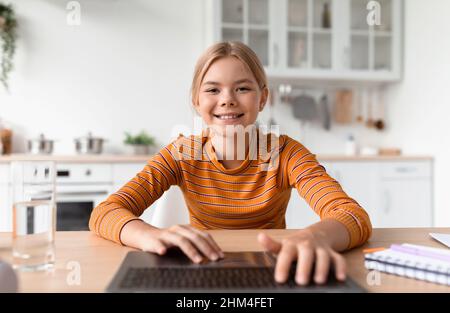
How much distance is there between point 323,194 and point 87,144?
2296mm

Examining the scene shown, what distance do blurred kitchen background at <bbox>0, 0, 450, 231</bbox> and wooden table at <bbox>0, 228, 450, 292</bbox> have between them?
2.02 m

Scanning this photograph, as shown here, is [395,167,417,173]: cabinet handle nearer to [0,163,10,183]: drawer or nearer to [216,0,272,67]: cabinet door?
[216,0,272,67]: cabinet door

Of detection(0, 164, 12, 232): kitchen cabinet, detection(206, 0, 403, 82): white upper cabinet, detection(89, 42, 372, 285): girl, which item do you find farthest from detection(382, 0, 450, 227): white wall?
detection(0, 164, 12, 232): kitchen cabinet

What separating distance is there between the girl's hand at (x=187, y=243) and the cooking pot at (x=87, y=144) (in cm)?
236

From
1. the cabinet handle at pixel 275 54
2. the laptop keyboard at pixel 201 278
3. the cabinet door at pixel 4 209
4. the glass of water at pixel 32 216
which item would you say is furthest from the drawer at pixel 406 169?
the glass of water at pixel 32 216

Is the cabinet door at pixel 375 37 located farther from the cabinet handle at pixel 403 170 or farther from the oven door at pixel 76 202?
the oven door at pixel 76 202

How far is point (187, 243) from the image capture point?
2.30 feet

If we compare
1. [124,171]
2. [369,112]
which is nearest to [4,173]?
[124,171]

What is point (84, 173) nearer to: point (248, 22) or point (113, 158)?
point (113, 158)

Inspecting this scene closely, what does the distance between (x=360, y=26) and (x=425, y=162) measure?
1085 mm

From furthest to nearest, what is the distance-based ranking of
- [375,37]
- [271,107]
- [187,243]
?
[271,107], [375,37], [187,243]

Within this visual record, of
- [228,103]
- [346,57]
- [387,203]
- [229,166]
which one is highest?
[346,57]

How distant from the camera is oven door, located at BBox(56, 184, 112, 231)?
8.84ft
